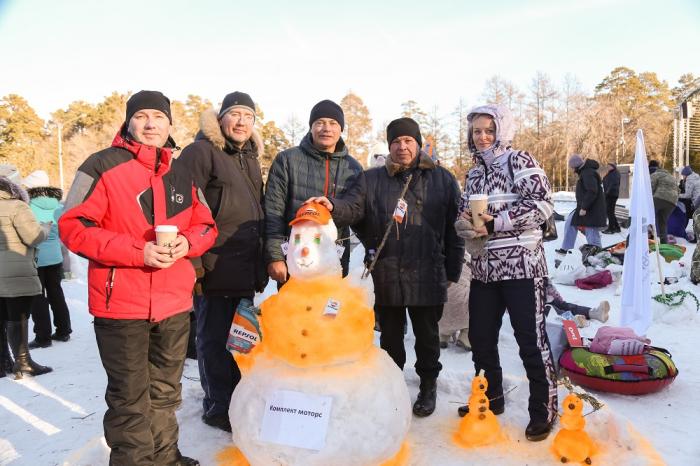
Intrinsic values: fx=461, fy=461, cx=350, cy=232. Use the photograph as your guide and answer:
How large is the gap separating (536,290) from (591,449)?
2.97ft

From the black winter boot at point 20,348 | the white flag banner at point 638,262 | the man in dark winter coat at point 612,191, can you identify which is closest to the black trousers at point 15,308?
the black winter boot at point 20,348

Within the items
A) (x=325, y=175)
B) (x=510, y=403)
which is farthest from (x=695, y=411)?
(x=325, y=175)

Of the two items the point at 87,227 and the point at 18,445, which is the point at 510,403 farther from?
the point at 18,445

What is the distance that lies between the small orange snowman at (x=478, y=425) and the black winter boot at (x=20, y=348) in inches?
156

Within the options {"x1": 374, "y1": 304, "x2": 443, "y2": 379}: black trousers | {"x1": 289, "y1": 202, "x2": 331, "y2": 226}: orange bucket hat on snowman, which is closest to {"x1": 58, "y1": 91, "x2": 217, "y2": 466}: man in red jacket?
{"x1": 289, "y1": 202, "x2": 331, "y2": 226}: orange bucket hat on snowman

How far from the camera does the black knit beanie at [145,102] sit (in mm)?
2256

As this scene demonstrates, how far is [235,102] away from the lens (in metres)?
2.91

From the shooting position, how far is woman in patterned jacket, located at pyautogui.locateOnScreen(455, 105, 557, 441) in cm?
264

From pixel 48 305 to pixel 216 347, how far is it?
11.9 feet

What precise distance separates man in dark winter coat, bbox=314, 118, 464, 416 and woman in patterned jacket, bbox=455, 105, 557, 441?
0.76 feet

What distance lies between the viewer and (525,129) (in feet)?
112

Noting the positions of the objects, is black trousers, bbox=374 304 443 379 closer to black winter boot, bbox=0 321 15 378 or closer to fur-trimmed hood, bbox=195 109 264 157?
fur-trimmed hood, bbox=195 109 264 157

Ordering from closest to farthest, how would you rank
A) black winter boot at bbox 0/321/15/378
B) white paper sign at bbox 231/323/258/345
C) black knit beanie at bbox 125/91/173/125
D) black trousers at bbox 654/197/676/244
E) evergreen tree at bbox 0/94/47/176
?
1. black knit beanie at bbox 125/91/173/125
2. white paper sign at bbox 231/323/258/345
3. black winter boot at bbox 0/321/15/378
4. black trousers at bbox 654/197/676/244
5. evergreen tree at bbox 0/94/47/176

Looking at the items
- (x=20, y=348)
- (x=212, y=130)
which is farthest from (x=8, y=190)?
(x=212, y=130)
